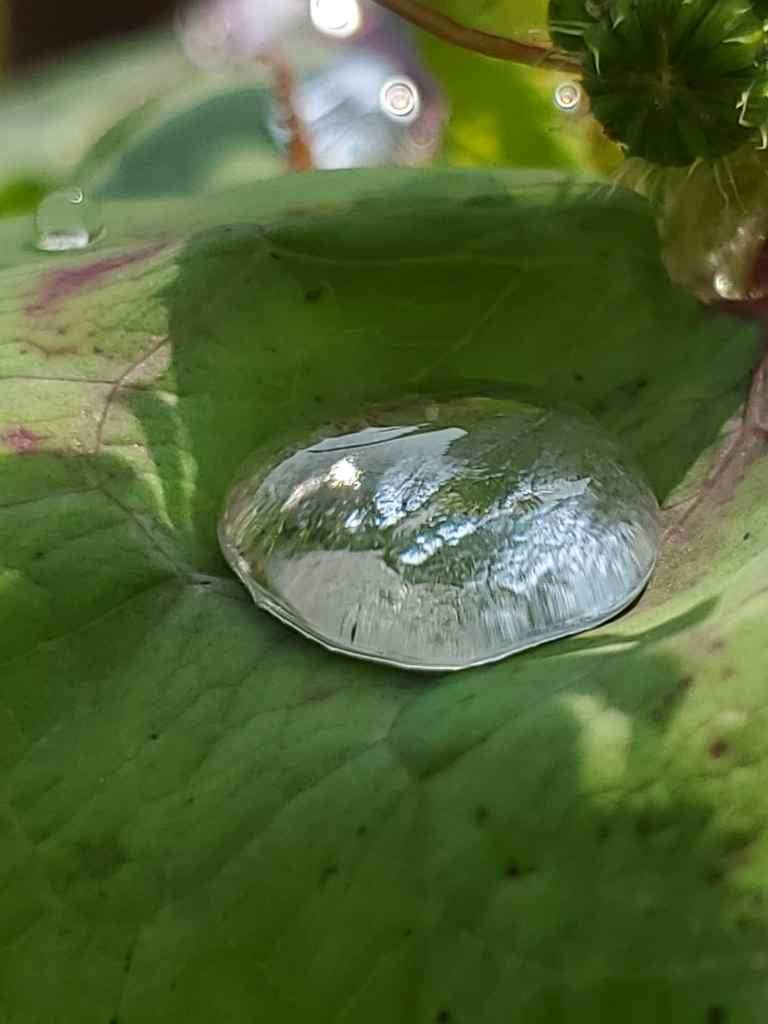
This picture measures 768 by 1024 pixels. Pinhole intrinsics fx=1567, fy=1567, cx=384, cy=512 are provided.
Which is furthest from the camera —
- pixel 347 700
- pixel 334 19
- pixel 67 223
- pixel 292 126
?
pixel 334 19

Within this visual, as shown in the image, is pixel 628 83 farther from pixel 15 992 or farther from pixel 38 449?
pixel 15 992

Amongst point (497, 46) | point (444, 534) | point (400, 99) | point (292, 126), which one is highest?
point (497, 46)

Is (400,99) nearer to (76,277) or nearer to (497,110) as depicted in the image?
(497,110)

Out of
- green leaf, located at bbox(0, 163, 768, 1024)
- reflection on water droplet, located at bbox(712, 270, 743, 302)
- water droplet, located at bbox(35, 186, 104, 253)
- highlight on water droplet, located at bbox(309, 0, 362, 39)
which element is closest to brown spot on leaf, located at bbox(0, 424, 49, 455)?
green leaf, located at bbox(0, 163, 768, 1024)

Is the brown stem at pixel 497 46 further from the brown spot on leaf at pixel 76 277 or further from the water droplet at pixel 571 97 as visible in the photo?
the brown spot on leaf at pixel 76 277

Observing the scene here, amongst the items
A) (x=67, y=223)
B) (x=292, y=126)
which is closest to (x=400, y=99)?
(x=292, y=126)
